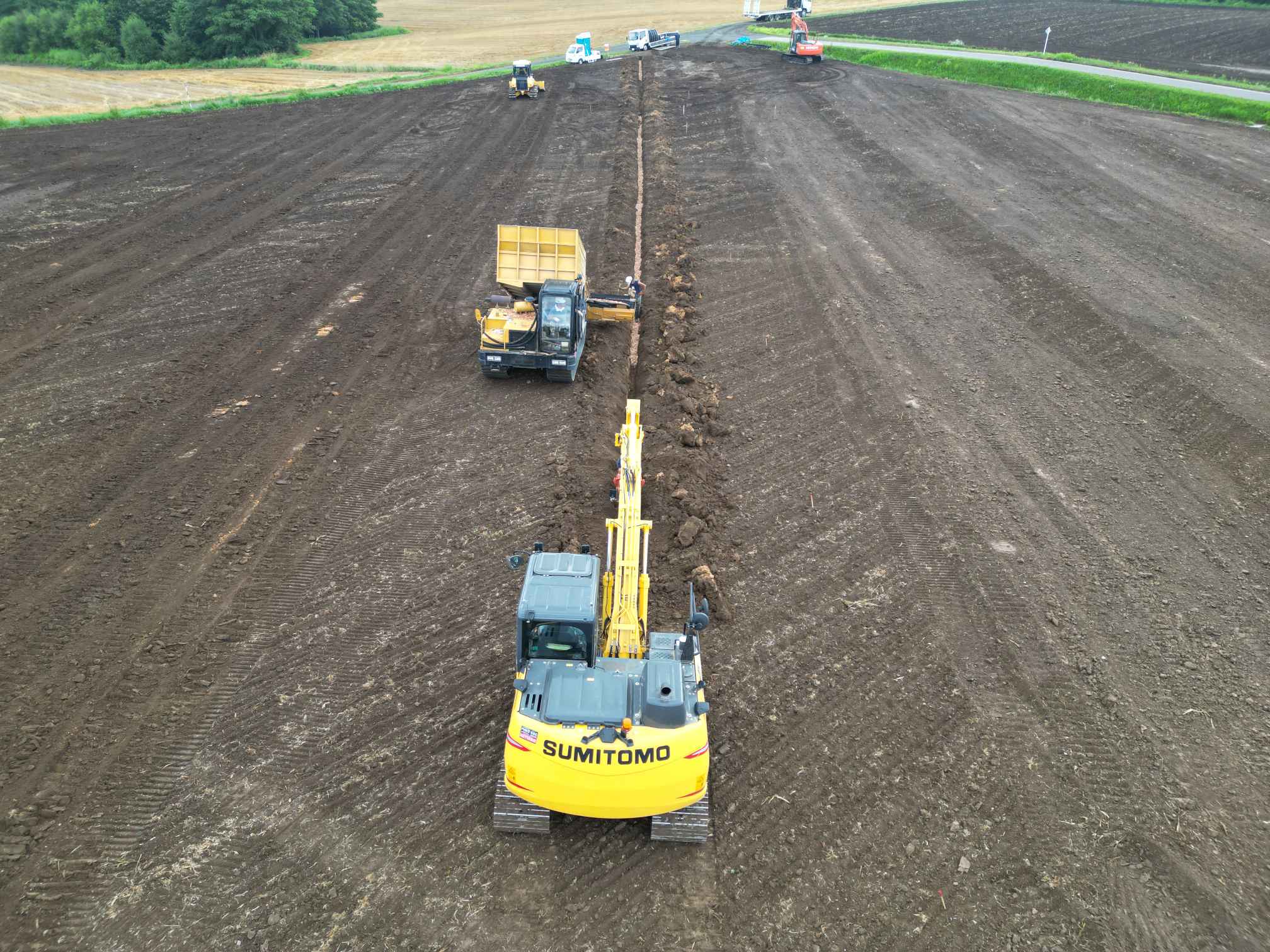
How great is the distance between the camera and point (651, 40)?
56938 mm

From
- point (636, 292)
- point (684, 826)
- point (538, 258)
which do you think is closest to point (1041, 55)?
point (636, 292)

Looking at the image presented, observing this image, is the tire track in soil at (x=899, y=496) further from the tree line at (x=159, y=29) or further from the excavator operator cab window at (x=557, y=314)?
the tree line at (x=159, y=29)

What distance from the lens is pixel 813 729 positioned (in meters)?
9.80

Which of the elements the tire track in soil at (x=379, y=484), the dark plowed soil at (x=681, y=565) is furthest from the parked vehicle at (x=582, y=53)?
the tire track in soil at (x=379, y=484)

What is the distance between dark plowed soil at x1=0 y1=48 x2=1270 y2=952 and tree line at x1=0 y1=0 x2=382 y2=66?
3857 cm

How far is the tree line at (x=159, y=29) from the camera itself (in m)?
56.4

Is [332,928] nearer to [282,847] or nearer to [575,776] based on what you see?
[282,847]

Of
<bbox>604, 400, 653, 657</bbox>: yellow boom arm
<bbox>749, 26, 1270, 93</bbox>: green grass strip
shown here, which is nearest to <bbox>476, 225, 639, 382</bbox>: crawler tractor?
<bbox>604, 400, 653, 657</bbox>: yellow boom arm

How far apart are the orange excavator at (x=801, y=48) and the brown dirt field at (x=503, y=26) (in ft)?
50.1

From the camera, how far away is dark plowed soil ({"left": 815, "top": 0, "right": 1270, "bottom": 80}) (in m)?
47.2

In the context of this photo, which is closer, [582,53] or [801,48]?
[801,48]

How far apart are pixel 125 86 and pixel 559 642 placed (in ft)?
179

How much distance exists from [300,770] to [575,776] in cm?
367

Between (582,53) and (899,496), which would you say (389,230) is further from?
(582,53)
